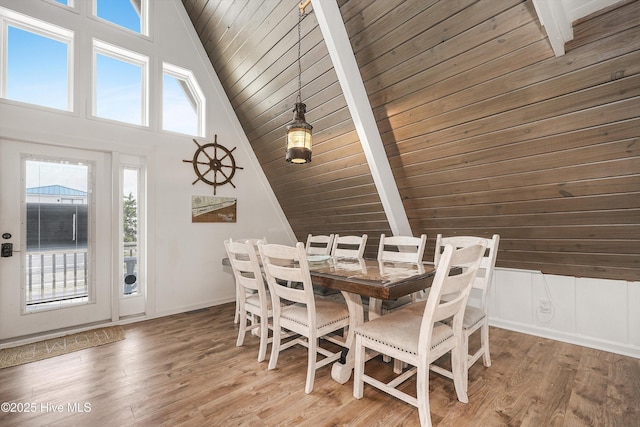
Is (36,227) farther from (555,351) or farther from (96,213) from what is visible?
(555,351)

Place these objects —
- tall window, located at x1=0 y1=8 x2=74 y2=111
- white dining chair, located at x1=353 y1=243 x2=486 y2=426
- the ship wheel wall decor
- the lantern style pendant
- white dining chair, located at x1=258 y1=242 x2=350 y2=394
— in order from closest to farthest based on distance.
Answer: white dining chair, located at x1=353 y1=243 x2=486 y2=426 < white dining chair, located at x1=258 y1=242 x2=350 y2=394 < the lantern style pendant < tall window, located at x1=0 y1=8 x2=74 y2=111 < the ship wheel wall decor

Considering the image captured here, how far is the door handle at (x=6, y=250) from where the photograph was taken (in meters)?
2.82

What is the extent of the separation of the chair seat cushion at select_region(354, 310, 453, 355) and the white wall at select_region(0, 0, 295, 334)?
2870 mm

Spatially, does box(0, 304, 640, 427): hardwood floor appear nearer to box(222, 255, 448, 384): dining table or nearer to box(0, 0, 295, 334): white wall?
box(222, 255, 448, 384): dining table

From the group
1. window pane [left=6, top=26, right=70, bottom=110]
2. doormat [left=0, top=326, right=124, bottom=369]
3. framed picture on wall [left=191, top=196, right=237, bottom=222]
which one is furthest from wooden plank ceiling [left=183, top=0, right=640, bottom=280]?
doormat [left=0, top=326, right=124, bottom=369]

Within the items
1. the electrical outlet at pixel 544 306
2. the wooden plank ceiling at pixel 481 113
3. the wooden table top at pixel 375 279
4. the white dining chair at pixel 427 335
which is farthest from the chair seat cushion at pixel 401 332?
the electrical outlet at pixel 544 306

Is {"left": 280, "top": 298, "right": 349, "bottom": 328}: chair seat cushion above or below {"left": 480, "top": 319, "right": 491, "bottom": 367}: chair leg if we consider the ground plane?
above

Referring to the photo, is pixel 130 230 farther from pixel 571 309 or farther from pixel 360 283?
pixel 571 309

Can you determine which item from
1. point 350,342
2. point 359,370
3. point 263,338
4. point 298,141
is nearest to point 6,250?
point 263,338

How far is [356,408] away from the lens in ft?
6.00

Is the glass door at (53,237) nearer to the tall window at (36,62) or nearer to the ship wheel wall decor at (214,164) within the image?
the tall window at (36,62)

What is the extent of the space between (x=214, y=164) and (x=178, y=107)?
2.96 feet

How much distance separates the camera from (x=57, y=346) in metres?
2.78

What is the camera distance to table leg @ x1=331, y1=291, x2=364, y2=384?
6.95ft
